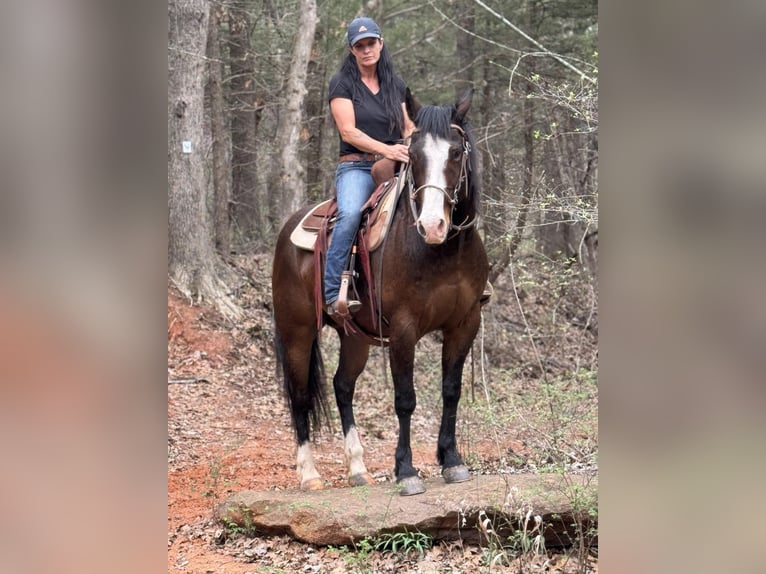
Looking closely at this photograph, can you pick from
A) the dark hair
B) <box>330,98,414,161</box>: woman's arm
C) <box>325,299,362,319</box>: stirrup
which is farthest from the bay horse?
the dark hair

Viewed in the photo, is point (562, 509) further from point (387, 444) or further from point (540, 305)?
point (540, 305)

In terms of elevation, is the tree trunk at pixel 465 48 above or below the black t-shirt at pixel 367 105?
above

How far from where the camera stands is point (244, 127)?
15984 mm

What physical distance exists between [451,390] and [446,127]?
76.4 inches

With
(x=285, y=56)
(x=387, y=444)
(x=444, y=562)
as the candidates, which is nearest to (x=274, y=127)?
(x=285, y=56)

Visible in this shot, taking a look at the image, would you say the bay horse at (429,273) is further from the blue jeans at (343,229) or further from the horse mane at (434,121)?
the blue jeans at (343,229)

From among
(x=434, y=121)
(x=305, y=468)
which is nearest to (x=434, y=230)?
(x=434, y=121)

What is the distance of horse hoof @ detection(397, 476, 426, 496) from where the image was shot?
211 inches

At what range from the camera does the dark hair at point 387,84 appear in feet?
18.5

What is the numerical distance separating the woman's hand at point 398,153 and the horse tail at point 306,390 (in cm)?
189

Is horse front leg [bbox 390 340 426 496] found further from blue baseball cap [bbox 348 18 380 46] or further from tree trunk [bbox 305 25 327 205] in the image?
tree trunk [bbox 305 25 327 205]

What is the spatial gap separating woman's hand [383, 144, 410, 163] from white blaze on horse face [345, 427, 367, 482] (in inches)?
95.5

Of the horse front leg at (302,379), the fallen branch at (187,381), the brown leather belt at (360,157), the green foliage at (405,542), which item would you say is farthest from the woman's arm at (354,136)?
the fallen branch at (187,381)
